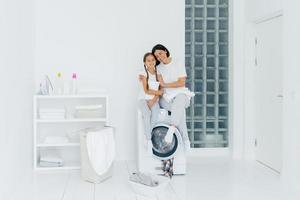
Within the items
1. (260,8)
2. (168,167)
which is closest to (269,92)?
(260,8)

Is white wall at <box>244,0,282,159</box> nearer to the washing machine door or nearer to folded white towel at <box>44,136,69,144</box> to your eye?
the washing machine door

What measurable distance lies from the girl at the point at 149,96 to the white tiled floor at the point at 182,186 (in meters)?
0.62

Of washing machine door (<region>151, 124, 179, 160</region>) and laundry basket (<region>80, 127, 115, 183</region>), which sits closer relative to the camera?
laundry basket (<region>80, 127, 115, 183</region>)

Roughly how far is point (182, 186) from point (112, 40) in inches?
88.6

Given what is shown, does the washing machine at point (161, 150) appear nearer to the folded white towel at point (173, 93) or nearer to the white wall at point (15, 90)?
the folded white towel at point (173, 93)

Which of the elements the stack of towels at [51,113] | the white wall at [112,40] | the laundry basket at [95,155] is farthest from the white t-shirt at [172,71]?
the stack of towels at [51,113]

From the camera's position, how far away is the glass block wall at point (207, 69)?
6.37 metres

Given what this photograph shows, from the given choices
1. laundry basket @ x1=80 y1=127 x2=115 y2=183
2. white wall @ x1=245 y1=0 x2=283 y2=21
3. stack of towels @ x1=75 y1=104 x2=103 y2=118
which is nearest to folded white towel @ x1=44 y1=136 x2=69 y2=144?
stack of towels @ x1=75 y1=104 x2=103 y2=118

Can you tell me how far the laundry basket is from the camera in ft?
15.6

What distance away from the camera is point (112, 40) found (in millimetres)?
5961

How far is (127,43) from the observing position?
5984 mm

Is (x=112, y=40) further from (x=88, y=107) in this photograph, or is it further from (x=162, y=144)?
(x=162, y=144)

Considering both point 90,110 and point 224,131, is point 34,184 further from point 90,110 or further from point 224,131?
point 224,131

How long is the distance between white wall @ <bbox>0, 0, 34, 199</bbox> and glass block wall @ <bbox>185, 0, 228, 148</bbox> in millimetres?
2153
